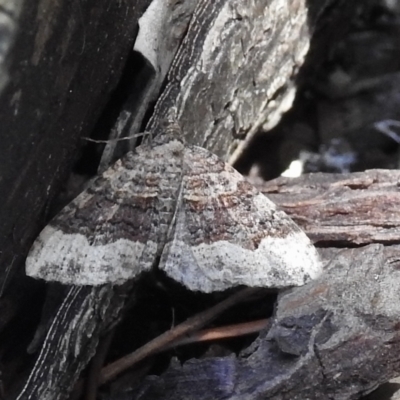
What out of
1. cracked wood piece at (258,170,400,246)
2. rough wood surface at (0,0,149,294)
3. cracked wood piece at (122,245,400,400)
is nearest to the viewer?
rough wood surface at (0,0,149,294)

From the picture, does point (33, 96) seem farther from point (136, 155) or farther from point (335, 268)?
point (335, 268)

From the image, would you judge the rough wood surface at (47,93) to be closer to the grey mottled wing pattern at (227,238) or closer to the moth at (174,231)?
the moth at (174,231)

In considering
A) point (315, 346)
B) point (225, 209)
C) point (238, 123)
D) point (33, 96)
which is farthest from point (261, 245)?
point (33, 96)

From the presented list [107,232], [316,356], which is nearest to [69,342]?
[107,232]

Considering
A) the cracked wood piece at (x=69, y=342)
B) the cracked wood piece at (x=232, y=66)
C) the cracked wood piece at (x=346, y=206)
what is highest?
the cracked wood piece at (x=232, y=66)

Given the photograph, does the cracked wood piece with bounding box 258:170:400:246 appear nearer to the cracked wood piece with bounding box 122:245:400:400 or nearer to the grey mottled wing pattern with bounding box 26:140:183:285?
the cracked wood piece with bounding box 122:245:400:400

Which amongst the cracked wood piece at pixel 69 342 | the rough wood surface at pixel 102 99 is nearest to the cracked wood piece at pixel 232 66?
the rough wood surface at pixel 102 99

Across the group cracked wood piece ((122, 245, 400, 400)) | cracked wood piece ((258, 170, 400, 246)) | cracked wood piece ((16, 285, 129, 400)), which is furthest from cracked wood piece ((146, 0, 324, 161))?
cracked wood piece ((122, 245, 400, 400))
